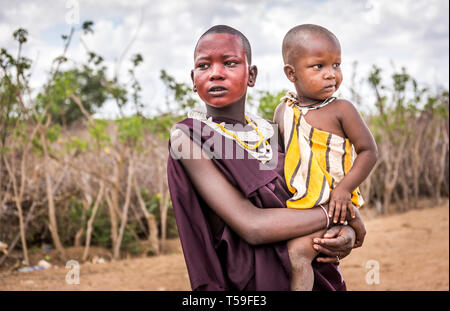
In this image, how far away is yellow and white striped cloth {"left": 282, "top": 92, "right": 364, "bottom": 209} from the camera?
165cm

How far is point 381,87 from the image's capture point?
9453 mm

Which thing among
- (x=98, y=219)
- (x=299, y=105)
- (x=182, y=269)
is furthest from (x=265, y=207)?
(x=98, y=219)

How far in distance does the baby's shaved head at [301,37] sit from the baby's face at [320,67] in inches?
0.5

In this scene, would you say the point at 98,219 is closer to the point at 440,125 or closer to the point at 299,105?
the point at 299,105

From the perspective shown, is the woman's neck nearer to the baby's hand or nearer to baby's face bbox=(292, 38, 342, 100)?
baby's face bbox=(292, 38, 342, 100)

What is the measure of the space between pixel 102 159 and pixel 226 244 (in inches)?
269

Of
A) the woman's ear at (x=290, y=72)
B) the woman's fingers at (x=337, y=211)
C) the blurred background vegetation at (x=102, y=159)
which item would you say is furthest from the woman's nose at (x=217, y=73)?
the blurred background vegetation at (x=102, y=159)

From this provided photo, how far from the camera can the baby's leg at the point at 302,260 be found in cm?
157

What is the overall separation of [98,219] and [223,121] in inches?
255

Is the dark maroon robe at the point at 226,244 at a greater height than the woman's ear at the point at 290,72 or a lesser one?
lesser

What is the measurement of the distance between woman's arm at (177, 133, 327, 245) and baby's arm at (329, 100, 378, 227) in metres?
0.12

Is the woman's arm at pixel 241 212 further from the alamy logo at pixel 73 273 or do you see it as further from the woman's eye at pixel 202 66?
the alamy logo at pixel 73 273
